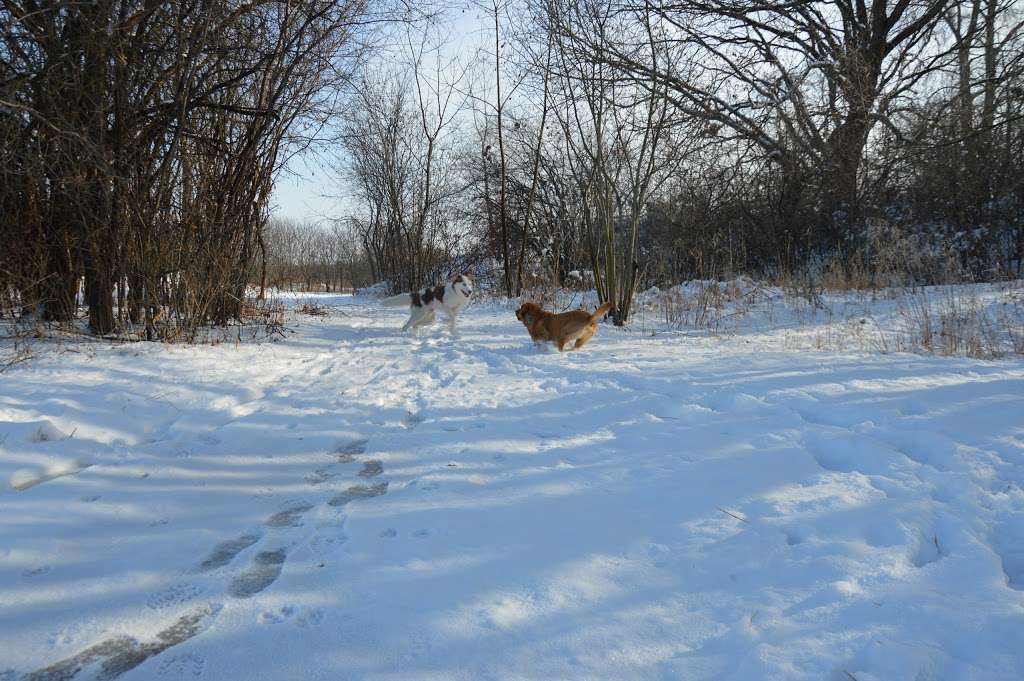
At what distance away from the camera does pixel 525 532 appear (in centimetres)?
202

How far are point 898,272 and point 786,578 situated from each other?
35.8 ft

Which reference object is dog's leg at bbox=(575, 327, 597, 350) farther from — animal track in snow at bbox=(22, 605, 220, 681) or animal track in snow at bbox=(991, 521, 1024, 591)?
animal track in snow at bbox=(22, 605, 220, 681)

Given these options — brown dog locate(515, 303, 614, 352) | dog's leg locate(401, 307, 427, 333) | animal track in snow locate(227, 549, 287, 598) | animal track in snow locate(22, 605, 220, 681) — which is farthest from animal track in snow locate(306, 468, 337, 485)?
dog's leg locate(401, 307, 427, 333)

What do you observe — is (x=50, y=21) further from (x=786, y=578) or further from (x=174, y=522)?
(x=786, y=578)

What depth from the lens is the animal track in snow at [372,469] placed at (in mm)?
2691

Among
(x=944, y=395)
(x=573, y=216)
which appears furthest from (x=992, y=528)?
(x=573, y=216)

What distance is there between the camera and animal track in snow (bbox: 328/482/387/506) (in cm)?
236

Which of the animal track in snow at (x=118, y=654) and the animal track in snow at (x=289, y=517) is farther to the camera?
the animal track in snow at (x=289, y=517)

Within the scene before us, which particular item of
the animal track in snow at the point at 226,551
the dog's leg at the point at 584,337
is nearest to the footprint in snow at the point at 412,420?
the animal track in snow at the point at 226,551

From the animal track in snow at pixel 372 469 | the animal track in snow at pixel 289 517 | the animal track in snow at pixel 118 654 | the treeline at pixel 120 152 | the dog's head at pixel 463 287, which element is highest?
the treeline at pixel 120 152

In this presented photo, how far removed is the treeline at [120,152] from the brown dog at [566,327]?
4181 millimetres

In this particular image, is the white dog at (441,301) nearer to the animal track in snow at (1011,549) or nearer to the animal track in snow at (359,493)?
the animal track in snow at (359,493)

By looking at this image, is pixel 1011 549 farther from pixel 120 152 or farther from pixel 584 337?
pixel 120 152

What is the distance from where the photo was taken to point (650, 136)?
8.48 metres
